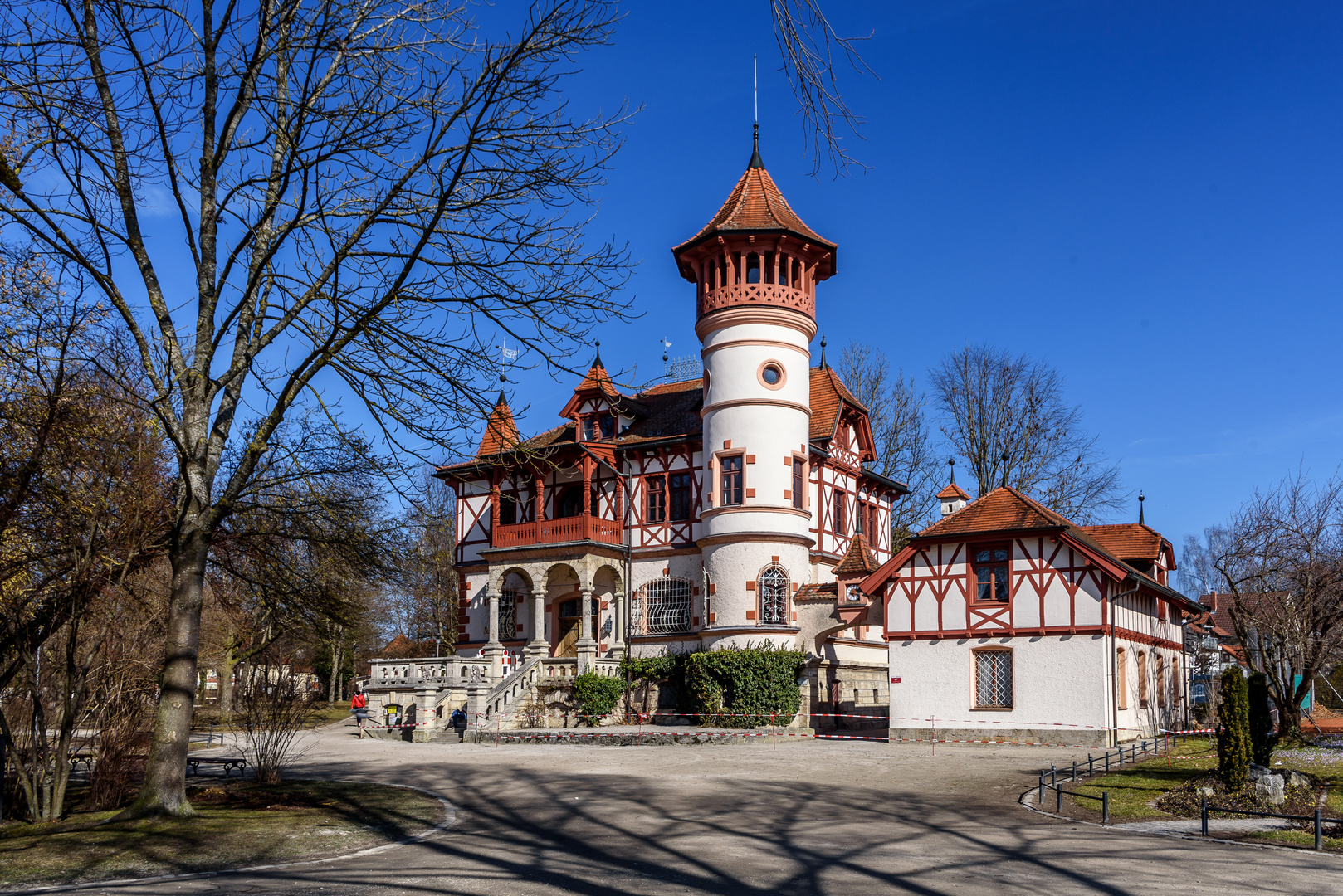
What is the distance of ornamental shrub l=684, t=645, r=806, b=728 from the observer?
29297mm

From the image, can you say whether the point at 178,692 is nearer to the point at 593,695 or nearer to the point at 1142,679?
the point at 593,695

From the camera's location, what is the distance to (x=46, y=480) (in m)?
12.3

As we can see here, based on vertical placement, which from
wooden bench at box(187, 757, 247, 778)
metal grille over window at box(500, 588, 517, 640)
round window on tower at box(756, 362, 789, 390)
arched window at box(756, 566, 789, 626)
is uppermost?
round window on tower at box(756, 362, 789, 390)

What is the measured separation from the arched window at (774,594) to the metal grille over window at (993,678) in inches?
243

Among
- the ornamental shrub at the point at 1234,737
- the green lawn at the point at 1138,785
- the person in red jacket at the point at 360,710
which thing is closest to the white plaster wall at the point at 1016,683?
the green lawn at the point at 1138,785

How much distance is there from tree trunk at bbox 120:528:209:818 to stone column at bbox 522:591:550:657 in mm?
20405

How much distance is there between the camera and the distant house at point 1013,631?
25.6 metres

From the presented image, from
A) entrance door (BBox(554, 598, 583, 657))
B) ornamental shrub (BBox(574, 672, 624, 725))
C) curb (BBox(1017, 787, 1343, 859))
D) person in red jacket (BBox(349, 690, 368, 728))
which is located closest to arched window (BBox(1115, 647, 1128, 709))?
ornamental shrub (BBox(574, 672, 624, 725))

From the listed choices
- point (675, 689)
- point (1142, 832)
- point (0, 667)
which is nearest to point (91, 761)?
point (0, 667)

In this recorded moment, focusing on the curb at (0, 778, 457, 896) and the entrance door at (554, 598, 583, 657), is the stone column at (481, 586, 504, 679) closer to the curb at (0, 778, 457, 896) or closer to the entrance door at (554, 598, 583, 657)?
the entrance door at (554, 598, 583, 657)

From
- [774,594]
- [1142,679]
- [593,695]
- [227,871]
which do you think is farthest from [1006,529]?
[227,871]

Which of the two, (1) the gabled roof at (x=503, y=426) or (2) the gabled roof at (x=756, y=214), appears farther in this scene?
(2) the gabled roof at (x=756, y=214)

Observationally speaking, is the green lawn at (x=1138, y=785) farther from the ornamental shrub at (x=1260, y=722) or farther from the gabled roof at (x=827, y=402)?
the gabled roof at (x=827, y=402)

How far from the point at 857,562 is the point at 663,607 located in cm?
651
